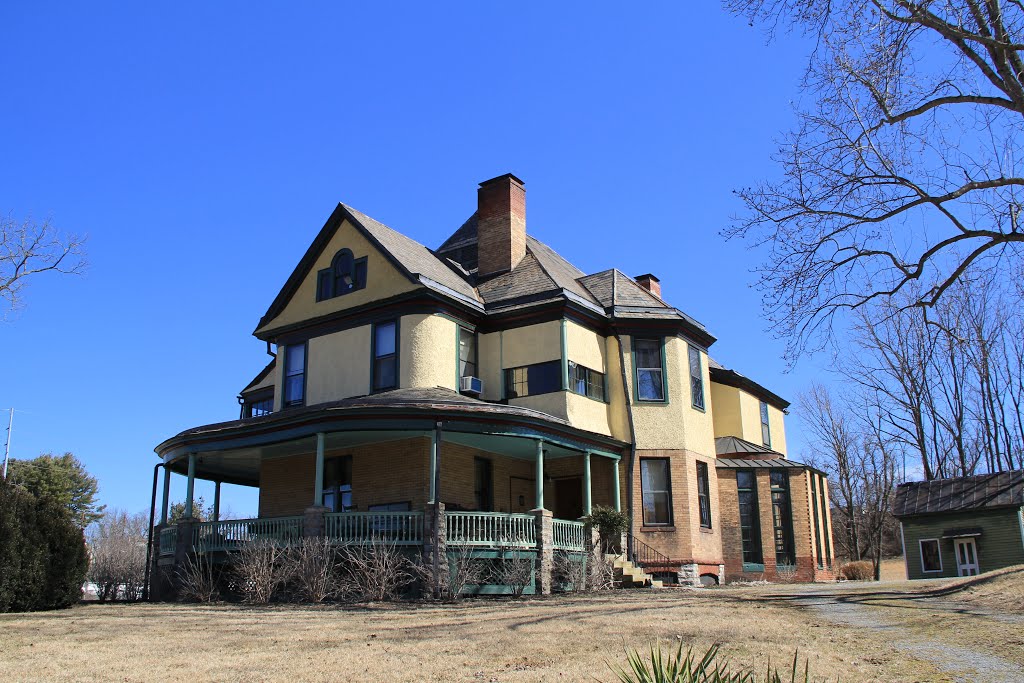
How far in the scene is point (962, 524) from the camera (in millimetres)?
31656

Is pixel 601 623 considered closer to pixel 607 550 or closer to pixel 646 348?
pixel 607 550

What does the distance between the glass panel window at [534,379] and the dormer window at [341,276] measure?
4.78m

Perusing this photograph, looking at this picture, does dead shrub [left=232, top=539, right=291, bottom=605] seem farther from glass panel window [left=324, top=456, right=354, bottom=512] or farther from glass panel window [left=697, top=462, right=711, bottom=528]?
glass panel window [left=697, top=462, right=711, bottom=528]

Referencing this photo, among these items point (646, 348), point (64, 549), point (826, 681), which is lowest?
point (826, 681)

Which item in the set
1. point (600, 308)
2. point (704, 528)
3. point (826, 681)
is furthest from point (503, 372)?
point (826, 681)

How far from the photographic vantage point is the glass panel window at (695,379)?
2545 centimetres

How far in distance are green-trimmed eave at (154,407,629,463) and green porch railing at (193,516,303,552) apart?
6.19ft

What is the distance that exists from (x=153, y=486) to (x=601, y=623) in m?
15.7

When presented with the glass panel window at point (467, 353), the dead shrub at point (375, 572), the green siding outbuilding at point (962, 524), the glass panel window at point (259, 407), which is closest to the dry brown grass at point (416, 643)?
the dead shrub at point (375, 572)

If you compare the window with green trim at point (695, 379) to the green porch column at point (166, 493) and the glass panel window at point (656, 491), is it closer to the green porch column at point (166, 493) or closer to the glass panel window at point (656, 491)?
the glass panel window at point (656, 491)

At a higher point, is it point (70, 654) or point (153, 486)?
point (153, 486)

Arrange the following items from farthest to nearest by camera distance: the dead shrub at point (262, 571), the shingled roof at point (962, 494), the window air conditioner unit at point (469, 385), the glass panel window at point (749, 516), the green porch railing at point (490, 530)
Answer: the shingled roof at point (962, 494) → the glass panel window at point (749, 516) → the window air conditioner unit at point (469, 385) → the green porch railing at point (490, 530) → the dead shrub at point (262, 571)

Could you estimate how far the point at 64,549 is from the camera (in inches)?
634

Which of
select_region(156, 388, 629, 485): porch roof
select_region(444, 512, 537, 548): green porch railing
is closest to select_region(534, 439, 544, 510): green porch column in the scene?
select_region(156, 388, 629, 485): porch roof
